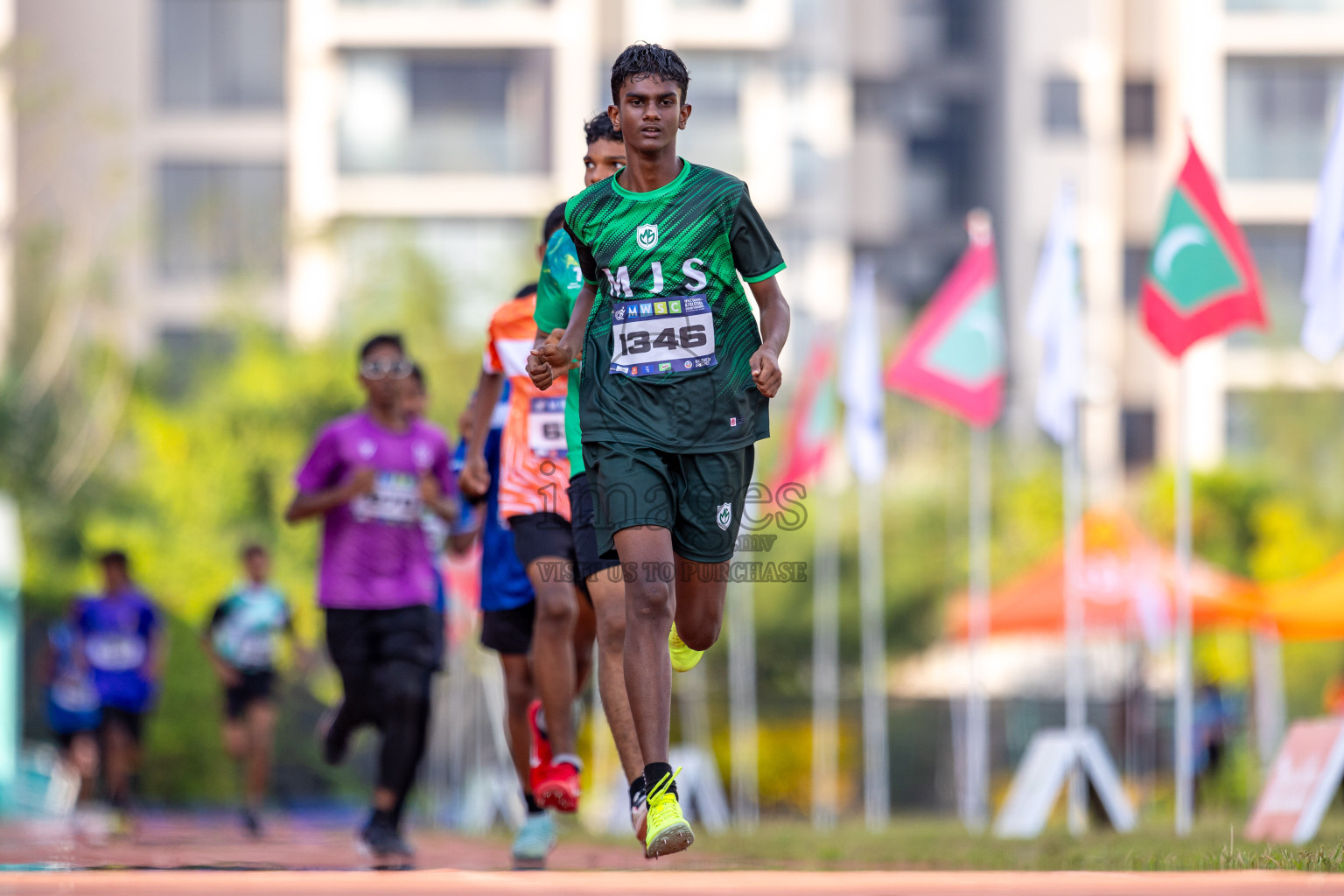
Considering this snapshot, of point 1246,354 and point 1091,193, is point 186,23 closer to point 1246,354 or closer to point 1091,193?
point 1091,193

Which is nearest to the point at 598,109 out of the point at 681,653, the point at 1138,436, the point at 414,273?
the point at 414,273

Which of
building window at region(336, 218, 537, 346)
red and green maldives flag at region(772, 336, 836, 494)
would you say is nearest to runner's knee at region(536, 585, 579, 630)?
red and green maldives flag at region(772, 336, 836, 494)

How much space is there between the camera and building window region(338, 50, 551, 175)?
50.8 meters

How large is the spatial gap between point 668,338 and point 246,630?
11.1m

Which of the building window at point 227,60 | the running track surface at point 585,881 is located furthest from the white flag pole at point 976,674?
the building window at point 227,60

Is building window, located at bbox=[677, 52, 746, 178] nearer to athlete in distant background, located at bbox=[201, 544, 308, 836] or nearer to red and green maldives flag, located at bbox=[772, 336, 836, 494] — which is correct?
Result: red and green maldives flag, located at bbox=[772, 336, 836, 494]

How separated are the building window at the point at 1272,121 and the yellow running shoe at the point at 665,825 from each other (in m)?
47.2

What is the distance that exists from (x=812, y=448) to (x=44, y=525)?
60.8 ft

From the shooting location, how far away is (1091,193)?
51750mm

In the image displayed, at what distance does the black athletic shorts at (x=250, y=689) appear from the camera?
16781mm

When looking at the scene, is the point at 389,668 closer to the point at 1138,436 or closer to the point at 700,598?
the point at 700,598

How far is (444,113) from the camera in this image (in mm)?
51219

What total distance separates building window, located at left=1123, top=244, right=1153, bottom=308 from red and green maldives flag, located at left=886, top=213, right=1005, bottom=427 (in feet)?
104

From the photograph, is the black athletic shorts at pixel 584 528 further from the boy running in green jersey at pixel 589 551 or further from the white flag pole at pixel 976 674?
the white flag pole at pixel 976 674
